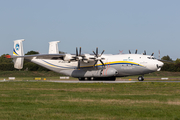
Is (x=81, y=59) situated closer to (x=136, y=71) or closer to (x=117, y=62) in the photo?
(x=117, y=62)

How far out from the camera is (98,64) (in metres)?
47.8

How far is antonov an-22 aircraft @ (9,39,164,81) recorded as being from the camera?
145 ft

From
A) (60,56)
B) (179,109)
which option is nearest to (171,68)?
(60,56)

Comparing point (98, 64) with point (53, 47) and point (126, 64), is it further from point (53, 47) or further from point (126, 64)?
point (53, 47)

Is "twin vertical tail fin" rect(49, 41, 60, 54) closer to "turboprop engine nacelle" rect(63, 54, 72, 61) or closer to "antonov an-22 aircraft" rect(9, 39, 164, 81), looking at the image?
"antonov an-22 aircraft" rect(9, 39, 164, 81)

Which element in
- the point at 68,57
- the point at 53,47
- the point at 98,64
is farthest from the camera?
the point at 53,47

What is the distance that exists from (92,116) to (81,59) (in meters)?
35.4

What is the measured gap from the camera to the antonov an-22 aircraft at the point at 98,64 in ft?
145

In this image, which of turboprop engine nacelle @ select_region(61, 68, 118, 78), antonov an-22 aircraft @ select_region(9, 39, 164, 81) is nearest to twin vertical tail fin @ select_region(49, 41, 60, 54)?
antonov an-22 aircraft @ select_region(9, 39, 164, 81)

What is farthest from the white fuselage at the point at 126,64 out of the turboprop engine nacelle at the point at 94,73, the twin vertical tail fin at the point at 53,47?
the twin vertical tail fin at the point at 53,47

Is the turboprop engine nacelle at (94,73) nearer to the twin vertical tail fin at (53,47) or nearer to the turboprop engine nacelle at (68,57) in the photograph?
the turboprop engine nacelle at (68,57)

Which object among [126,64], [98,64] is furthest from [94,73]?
[126,64]

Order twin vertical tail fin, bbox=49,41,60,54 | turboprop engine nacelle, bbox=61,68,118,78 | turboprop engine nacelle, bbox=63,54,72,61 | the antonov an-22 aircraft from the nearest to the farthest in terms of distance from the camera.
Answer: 1. the antonov an-22 aircraft
2. turboprop engine nacelle, bbox=61,68,118,78
3. turboprop engine nacelle, bbox=63,54,72,61
4. twin vertical tail fin, bbox=49,41,60,54

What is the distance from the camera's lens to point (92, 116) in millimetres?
11750
